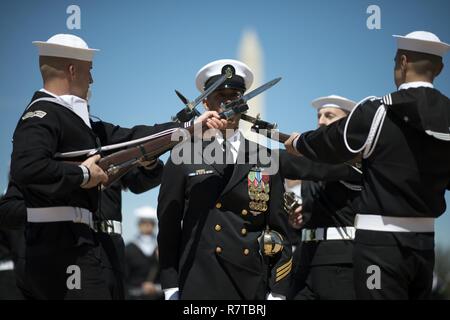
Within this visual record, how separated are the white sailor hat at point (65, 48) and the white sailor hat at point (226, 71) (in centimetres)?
106

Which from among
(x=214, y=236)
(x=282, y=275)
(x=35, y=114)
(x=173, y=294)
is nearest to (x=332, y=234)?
(x=282, y=275)

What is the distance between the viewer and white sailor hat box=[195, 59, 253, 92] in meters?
6.79

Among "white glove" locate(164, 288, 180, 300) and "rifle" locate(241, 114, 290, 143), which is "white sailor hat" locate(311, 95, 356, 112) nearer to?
"rifle" locate(241, 114, 290, 143)

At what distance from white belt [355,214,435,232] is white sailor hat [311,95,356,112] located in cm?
323

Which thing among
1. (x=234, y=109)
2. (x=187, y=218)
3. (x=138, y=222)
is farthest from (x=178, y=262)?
(x=138, y=222)

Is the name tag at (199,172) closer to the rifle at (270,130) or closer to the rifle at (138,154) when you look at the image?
the rifle at (138,154)

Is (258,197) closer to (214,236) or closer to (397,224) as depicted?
(214,236)

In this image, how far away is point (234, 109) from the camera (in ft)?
21.0

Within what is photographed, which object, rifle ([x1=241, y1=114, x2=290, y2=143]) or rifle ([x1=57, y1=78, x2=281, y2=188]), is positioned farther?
rifle ([x1=241, y1=114, x2=290, y2=143])

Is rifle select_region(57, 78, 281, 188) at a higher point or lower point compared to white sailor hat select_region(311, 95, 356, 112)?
lower

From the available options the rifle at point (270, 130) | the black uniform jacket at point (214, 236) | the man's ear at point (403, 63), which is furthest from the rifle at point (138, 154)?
the man's ear at point (403, 63)

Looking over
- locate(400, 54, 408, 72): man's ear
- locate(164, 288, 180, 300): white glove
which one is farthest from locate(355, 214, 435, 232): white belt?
locate(164, 288, 180, 300): white glove
